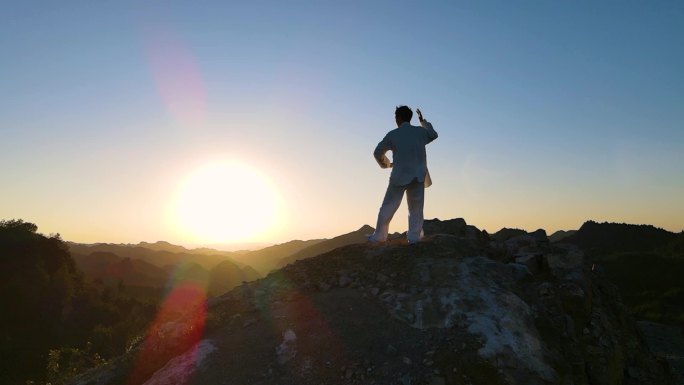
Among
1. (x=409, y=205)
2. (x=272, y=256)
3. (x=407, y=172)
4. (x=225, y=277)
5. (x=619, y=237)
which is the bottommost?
(x=225, y=277)

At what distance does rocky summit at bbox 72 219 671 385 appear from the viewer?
5773mm

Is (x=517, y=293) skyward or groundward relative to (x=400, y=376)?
skyward

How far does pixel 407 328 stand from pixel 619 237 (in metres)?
95.8

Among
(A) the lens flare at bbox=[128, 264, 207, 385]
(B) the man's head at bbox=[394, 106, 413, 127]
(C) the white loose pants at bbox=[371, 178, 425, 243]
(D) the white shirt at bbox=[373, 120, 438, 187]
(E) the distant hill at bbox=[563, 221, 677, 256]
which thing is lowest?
(A) the lens flare at bbox=[128, 264, 207, 385]

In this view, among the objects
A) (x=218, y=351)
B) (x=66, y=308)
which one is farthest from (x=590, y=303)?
(x=66, y=308)

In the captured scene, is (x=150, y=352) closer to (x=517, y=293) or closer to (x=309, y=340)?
(x=309, y=340)

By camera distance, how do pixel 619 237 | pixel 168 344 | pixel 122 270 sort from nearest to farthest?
pixel 168 344
pixel 619 237
pixel 122 270

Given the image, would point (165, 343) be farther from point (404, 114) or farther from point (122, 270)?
point (122, 270)

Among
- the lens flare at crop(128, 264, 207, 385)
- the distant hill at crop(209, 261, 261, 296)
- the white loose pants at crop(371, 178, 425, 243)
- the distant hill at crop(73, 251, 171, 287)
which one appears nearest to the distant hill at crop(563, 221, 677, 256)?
the distant hill at crop(209, 261, 261, 296)

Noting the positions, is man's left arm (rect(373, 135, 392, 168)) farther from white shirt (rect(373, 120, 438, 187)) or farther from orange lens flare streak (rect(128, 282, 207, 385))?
orange lens flare streak (rect(128, 282, 207, 385))

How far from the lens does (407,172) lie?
8.96 metres

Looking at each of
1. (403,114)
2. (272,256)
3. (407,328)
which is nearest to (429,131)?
(403,114)

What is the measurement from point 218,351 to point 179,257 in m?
177

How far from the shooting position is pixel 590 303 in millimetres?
8117
